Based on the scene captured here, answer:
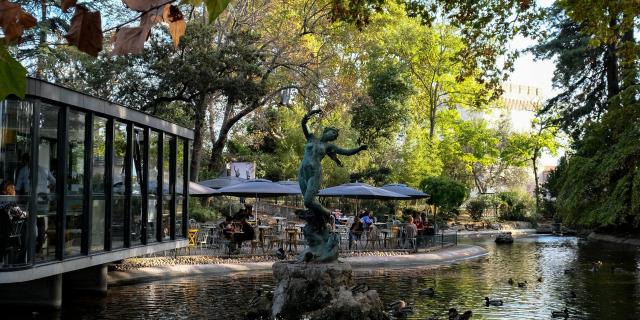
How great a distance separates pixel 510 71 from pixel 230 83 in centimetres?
1601

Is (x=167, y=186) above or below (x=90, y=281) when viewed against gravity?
above

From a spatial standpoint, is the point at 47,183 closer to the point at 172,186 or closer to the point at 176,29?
the point at 172,186

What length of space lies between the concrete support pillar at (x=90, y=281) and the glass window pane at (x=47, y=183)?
3.44m

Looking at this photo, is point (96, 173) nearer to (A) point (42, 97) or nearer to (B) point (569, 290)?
(A) point (42, 97)

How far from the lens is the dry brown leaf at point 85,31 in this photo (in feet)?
5.57

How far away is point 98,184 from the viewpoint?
13477 mm

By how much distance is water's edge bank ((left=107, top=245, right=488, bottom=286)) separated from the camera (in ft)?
56.1

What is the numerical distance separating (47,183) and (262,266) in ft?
30.3

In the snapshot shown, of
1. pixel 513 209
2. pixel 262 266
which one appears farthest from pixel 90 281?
pixel 513 209

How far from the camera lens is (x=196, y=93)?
28422 mm

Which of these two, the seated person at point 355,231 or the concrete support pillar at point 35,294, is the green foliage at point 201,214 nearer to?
the seated person at point 355,231

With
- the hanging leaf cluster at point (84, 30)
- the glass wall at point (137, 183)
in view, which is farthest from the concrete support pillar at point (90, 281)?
the hanging leaf cluster at point (84, 30)

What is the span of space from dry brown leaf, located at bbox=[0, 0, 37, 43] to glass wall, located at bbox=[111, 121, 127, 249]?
502 inches

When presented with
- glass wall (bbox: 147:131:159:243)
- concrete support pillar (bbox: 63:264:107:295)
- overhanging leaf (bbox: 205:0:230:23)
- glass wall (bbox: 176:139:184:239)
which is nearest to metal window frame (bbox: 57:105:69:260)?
concrete support pillar (bbox: 63:264:107:295)
